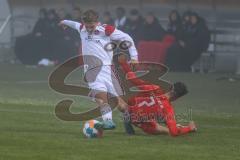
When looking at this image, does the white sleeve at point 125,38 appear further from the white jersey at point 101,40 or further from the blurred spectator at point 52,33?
the blurred spectator at point 52,33

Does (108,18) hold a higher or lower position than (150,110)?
lower

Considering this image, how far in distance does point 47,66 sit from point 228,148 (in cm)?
1961

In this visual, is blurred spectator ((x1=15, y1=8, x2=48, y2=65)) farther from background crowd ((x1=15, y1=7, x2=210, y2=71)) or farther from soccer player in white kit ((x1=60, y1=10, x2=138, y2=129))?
soccer player in white kit ((x1=60, y1=10, x2=138, y2=129))

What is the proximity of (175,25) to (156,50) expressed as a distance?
995 millimetres

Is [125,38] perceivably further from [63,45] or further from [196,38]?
[63,45]

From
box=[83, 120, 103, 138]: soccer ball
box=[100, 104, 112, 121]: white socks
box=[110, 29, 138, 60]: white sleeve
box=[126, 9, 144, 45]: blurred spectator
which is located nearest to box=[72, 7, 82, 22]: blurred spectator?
box=[126, 9, 144, 45]: blurred spectator

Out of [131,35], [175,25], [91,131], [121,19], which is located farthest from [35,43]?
[91,131]

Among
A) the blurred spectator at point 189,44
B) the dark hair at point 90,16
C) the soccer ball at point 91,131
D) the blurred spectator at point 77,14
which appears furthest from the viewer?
the blurred spectator at point 189,44

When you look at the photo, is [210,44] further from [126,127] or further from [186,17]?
[126,127]

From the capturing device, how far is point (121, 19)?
100 feet

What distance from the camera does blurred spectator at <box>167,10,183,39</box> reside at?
29.2 metres

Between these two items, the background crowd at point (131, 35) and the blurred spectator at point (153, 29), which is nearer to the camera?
the background crowd at point (131, 35)

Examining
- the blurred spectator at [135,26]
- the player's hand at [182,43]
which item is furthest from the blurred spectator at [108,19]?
the player's hand at [182,43]

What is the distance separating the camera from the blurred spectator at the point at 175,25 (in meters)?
29.2
